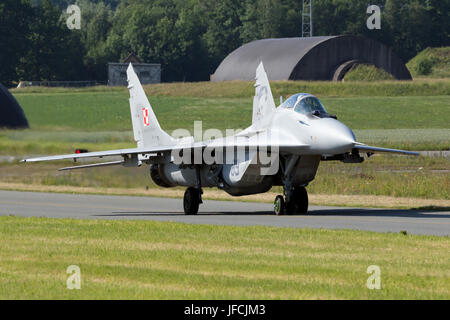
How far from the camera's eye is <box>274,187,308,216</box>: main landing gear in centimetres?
2289

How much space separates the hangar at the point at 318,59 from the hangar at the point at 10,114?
32200 millimetres

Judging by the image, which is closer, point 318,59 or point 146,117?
point 146,117

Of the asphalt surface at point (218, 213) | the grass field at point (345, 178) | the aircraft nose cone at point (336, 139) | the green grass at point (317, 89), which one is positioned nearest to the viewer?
the asphalt surface at point (218, 213)

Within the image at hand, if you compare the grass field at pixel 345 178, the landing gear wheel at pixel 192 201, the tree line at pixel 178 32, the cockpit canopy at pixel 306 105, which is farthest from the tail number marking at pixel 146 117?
the tree line at pixel 178 32

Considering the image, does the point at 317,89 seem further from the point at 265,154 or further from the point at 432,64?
the point at 265,154

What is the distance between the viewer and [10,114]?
5272 centimetres

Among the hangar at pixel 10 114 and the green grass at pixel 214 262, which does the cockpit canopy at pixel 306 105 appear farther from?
the hangar at pixel 10 114

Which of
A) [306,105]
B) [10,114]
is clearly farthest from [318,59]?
[306,105]

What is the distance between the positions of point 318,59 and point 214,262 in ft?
230

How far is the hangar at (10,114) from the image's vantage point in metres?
50.1

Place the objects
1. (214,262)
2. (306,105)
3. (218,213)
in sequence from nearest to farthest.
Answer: (214,262), (306,105), (218,213)

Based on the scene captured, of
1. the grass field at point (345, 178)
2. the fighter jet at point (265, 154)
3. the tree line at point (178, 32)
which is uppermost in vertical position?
the tree line at point (178, 32)
